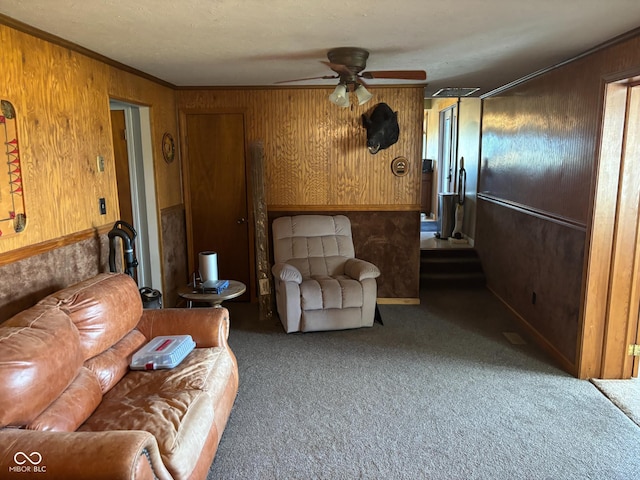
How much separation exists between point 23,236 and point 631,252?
3.76m

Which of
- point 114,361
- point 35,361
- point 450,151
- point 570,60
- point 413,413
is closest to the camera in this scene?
point 35,361

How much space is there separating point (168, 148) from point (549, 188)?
3505mm

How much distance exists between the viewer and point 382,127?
4680mm

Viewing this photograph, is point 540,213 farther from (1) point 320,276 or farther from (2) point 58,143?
(2) point 58,143

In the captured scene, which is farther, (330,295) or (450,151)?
(450,151)

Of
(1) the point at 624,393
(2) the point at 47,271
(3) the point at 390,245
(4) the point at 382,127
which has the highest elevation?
(4) the point at 382,127

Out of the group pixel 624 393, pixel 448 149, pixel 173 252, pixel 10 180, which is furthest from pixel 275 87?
pixel 448 149

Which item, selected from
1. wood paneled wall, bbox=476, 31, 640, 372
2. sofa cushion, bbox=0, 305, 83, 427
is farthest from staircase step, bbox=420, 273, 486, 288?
sofa cushion, bbox=0, 305, 83, 427

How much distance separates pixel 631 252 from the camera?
3.16 m

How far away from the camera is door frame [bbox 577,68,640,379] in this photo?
Result: 3.02m

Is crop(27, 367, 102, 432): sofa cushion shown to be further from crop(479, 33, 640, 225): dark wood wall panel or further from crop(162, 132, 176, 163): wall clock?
crop(479, 33, 640, 225): dark wood wall panel

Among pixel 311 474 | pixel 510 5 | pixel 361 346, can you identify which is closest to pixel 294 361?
pixel 361 346

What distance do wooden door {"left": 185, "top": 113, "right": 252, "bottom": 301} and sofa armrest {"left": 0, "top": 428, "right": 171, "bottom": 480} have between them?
11.4 feet

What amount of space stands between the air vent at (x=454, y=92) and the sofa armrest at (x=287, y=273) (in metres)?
2.62
